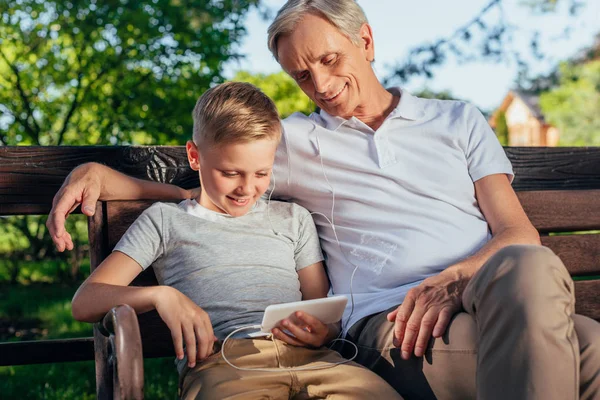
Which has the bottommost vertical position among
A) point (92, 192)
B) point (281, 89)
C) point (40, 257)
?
point (40, 257)

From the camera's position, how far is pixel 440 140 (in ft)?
9.36

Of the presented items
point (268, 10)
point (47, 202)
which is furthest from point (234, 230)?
point (268, 10)

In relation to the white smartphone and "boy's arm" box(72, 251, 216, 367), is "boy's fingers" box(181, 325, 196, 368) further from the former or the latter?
the white smartphone

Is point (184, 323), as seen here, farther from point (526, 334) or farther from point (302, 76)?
point (302, 76)

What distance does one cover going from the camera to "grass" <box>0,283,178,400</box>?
441 cm

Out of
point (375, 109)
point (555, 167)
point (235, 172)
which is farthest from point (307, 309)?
point (555, 167)

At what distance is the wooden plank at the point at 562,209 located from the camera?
10.3 ft

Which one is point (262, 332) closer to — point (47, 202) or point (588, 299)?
point (47, 202)

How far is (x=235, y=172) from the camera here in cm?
246

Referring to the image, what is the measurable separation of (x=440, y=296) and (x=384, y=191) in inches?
23.9

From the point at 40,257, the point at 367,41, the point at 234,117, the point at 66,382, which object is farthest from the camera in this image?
the point at 40,257

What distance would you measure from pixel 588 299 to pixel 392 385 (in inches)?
48.7

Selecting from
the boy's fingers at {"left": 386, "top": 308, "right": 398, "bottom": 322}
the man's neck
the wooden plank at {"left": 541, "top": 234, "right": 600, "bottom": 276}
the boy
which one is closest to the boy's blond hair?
the boy

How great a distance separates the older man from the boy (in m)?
0.11
